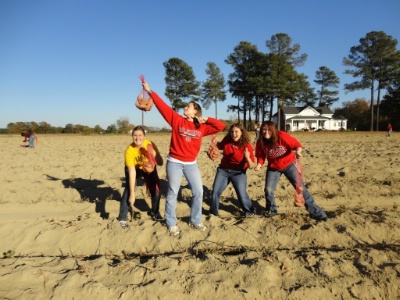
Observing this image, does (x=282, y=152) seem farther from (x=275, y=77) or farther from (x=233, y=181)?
(x=275, y=77)

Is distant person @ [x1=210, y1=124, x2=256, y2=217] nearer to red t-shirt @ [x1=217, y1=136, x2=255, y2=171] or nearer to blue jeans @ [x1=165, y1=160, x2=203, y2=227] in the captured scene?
red t-shirt @ [x1=217, y1=136, x2=255, y2=171]

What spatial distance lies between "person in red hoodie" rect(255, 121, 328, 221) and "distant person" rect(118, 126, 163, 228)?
170cm

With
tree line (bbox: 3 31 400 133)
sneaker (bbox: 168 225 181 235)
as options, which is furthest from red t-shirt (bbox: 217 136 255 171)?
tree line (bbox: 3 31 400 133)

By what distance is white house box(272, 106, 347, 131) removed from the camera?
194ft

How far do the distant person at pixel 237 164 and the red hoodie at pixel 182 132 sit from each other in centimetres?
87

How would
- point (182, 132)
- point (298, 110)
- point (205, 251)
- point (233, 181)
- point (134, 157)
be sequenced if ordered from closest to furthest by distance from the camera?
point (205, 251), point (182, 132), point (134, 157), point (233, 181), point (298, 110)

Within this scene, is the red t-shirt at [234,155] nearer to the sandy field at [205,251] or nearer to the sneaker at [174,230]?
the sandy field at [205,251]

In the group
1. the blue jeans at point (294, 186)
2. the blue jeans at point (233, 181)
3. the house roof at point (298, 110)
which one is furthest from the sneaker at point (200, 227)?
the house roof at point (298, 110)

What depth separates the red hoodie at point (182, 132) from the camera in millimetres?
4504

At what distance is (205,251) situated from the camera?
409 centimetres

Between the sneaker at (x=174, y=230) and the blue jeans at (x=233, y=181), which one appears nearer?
the sneaker at (x=174, y=230)

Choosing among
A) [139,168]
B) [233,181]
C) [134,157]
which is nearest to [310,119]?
[233,181]

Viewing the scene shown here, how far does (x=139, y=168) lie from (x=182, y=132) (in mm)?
1200

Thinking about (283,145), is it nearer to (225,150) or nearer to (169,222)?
(225,150)
